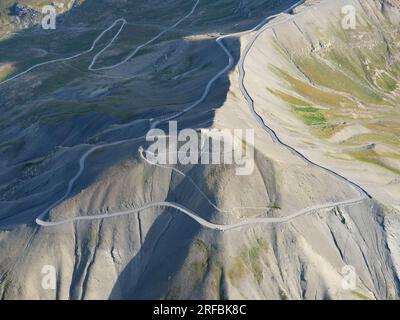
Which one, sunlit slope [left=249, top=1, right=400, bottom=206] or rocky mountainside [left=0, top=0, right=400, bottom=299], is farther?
sunlit slope [left=249, top=1, right=400, bottom=206]

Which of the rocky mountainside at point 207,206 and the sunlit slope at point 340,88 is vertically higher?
the sunlit slope at point 340,88

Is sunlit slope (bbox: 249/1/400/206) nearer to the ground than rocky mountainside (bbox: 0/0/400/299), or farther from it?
farther from it

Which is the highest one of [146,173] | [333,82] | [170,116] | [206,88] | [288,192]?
[333,82]

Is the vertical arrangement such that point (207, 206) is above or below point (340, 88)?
below

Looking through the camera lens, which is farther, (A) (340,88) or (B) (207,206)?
(A) (340,88)

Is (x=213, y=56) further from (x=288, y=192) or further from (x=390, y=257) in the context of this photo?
(x=390, y=257)

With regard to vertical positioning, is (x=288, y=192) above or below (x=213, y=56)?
below

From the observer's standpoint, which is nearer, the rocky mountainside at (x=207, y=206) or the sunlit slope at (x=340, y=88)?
the rocky mountainside at (x=207, y=206)

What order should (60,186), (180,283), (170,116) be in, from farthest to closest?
(170,116) → (60,186) → (180,283)

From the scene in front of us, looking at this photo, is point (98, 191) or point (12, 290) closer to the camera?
point (12, 290)

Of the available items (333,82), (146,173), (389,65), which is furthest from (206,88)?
(389,65)

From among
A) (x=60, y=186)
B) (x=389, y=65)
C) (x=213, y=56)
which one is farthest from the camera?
(x=389, y=65)
